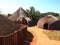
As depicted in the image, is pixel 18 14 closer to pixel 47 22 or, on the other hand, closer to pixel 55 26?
pixel 47 22

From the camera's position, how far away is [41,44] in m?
18.6

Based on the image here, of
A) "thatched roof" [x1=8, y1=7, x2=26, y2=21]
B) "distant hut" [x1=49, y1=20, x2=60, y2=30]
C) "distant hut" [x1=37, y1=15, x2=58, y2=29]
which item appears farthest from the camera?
"thatched roof" [x1=8, y1=7, x2=26, y2=21]

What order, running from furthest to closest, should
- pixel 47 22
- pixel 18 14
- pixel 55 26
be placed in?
pixel 18 14
pixel 47 22
pixel 55 26

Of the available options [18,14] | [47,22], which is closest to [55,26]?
[47,22]

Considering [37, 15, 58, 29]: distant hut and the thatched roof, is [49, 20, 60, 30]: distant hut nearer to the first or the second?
[37, 15, 58, 29]: distant hut

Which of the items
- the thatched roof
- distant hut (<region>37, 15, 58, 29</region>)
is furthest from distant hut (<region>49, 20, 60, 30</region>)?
the thatched roof

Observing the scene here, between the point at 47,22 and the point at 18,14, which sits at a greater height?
the point at 18,14

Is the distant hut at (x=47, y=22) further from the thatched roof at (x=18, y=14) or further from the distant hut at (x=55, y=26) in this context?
the thatched roof at (x=18, y=14)

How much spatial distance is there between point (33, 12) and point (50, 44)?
36.6 metres

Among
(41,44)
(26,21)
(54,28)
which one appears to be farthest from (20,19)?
(41,44)

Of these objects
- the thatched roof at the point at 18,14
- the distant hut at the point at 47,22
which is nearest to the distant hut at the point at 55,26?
the distant hut at the point at 47,22

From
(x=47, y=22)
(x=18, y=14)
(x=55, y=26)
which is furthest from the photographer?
(x=18, y=14)

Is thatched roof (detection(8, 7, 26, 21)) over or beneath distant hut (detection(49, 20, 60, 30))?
over

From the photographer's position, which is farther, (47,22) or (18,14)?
(18,14)
